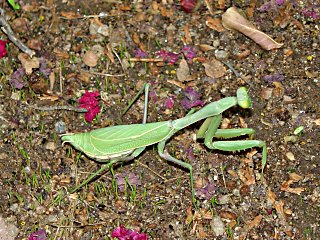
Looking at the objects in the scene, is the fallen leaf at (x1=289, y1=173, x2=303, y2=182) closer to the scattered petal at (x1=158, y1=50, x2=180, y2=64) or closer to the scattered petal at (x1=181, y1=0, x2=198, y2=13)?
the scattered petal at (x1=158, y1=50, x2=180, y2=64)

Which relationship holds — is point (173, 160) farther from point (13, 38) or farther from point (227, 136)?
point (13, 38)

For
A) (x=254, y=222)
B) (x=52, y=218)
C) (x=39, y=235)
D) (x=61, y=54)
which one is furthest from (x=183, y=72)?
(x=39, y=235)

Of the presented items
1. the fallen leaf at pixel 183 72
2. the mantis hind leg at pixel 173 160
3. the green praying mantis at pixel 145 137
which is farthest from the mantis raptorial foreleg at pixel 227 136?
the fallen leaf at pixel 183 72

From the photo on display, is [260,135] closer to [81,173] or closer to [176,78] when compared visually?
[176,78]

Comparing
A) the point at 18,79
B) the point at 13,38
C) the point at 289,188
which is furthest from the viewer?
the point at 13,38

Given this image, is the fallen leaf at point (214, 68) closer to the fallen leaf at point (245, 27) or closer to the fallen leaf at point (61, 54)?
the fallen leaf at point (245, 27)
